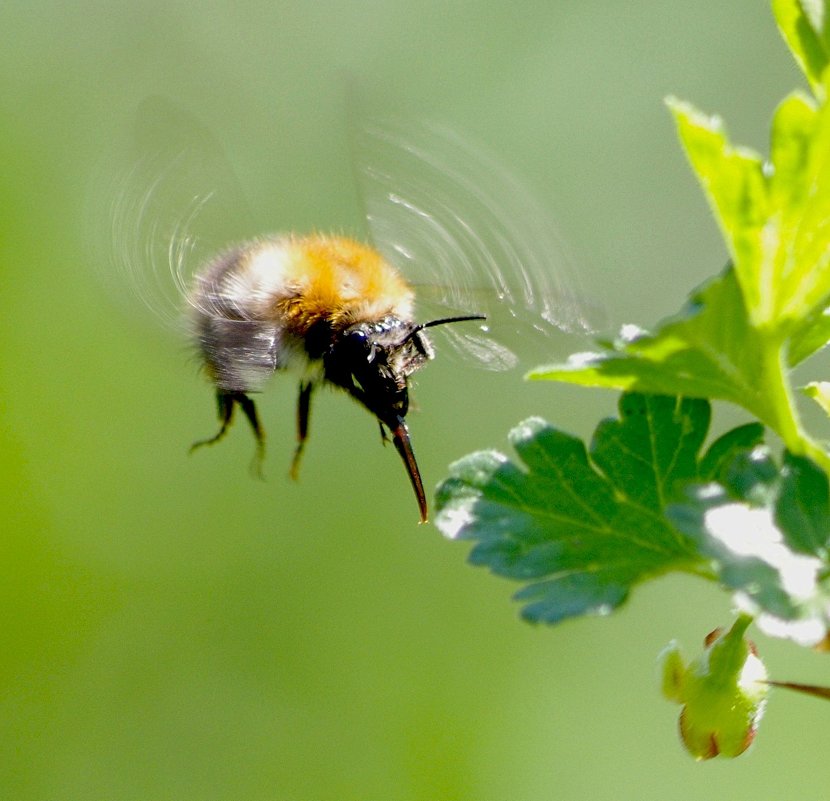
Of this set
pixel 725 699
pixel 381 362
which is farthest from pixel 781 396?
pixel 381 362

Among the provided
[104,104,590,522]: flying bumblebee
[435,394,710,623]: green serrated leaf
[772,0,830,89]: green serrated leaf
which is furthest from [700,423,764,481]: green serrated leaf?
[104,104,590,522]: flying bumblebee

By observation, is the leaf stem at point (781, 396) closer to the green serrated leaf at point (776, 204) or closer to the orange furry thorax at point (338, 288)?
the green serrated leaf at point (776, 204)

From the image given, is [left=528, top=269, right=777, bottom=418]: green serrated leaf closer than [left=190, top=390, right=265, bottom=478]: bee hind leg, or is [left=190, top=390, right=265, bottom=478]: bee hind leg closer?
[left=528, top=269, right=777, bottom=418]: green serrated leaf

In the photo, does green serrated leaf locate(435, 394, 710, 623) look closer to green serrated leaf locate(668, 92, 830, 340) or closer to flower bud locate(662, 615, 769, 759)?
flower bud locate(662, 615, 769, 759)

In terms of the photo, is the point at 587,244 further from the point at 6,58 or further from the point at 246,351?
the point at 246,351

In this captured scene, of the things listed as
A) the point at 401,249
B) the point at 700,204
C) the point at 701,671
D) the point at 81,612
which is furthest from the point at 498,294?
the point at 700,204
